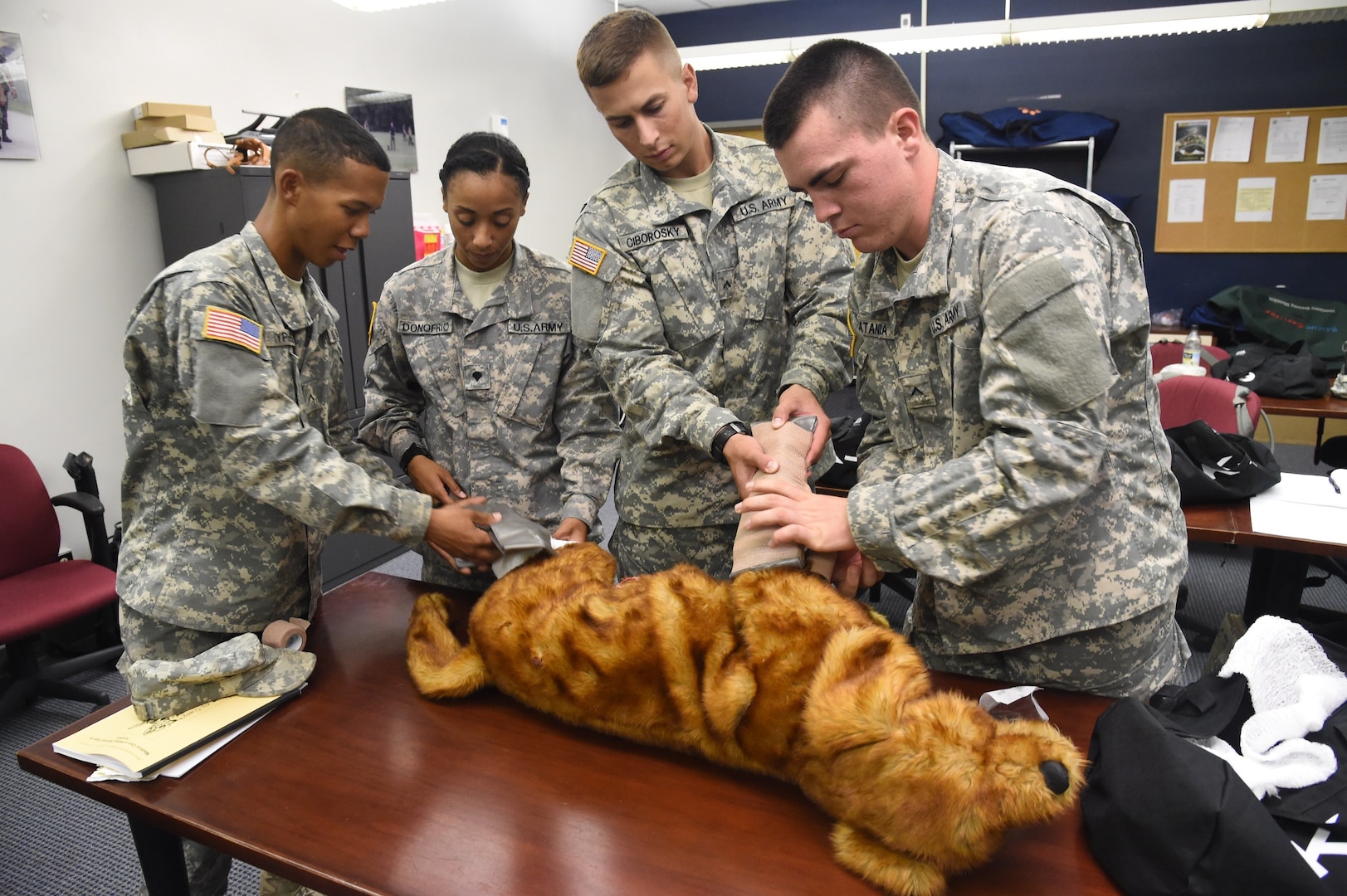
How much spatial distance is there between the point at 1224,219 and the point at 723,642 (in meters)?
7.12

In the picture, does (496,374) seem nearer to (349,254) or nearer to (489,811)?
(489,811)

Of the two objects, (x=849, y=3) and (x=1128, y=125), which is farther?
(x=849, y=3)

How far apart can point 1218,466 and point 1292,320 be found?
13.7 feet

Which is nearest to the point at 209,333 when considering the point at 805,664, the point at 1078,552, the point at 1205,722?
the point at 805,664

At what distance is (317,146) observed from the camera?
1.62 meters

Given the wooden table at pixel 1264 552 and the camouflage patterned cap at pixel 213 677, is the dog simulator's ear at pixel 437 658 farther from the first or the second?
the wooden table at pixel 1264 552

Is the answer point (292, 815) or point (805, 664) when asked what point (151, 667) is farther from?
point (805, 664)

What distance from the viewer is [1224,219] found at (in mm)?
6496

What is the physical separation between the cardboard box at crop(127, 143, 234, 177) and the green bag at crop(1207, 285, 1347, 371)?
21.0ft

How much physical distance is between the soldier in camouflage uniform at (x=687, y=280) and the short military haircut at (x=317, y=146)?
0.50m

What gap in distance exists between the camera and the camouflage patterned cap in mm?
1300

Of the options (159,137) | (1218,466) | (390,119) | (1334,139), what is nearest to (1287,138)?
(1334,139)

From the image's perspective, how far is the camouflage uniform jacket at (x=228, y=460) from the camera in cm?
146

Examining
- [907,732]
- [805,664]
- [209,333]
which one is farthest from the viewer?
[209,333]
